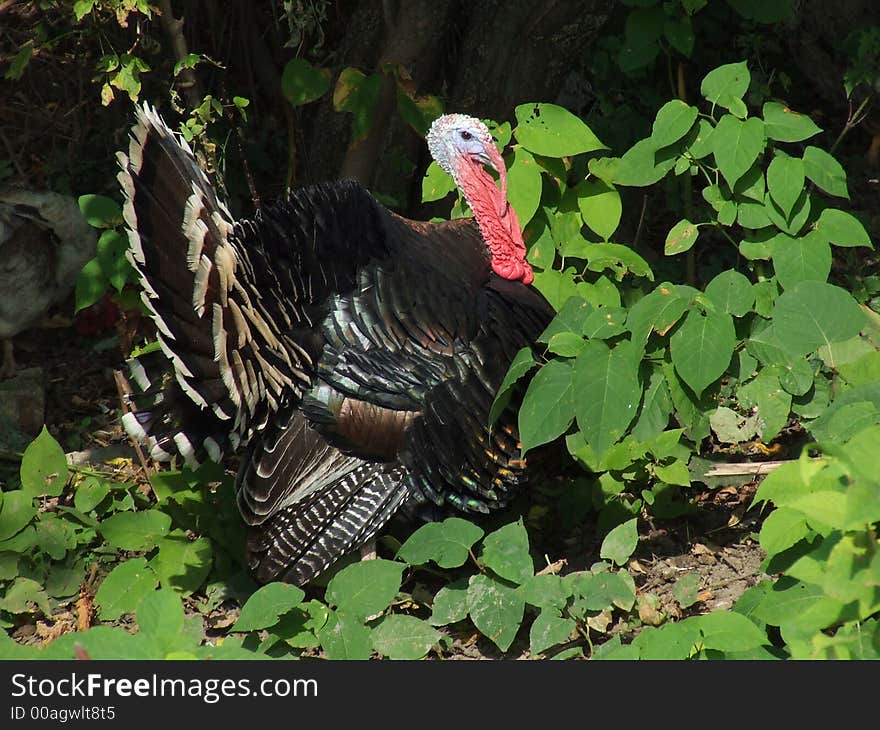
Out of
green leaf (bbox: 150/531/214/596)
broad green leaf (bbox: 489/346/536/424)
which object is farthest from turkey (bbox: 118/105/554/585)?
green leaf (bbox: 150/531/214/596)

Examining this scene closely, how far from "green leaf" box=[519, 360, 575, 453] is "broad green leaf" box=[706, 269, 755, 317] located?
568mm

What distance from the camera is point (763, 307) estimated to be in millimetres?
4020

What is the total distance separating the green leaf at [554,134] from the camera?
15.2 ft

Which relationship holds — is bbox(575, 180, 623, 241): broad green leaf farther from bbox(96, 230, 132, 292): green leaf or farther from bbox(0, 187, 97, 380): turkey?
bbox(0, 187, 97, 380): turkey

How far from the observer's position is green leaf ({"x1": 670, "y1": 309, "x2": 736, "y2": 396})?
12.3 feet

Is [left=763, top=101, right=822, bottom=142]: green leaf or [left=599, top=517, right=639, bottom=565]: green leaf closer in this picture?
[left=599, top=517, right=639, bottom=565]: green leaf

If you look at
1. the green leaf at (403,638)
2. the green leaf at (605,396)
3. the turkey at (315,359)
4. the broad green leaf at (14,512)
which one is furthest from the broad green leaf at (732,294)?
the broad green leaf at (14,512)

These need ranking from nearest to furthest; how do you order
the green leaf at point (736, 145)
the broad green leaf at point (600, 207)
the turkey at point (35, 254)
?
the green leaf at point (736, 145), the broad green leaf at point (600, 207), the turkey at point (35, 254)

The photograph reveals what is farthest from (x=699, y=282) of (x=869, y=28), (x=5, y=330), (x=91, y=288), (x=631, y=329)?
(x=5, y=330)

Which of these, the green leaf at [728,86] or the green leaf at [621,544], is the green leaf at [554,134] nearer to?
the green leaf at [728,86]

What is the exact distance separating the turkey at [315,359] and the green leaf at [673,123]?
0.80m

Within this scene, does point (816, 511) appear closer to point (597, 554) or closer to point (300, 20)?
point (597, 554)

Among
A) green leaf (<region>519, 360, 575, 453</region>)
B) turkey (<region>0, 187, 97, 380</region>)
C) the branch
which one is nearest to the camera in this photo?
green leaf (<region>519, 360, 575, 453</region>)

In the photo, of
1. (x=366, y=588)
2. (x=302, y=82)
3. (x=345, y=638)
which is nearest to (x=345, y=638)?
(x=345, y=638)
